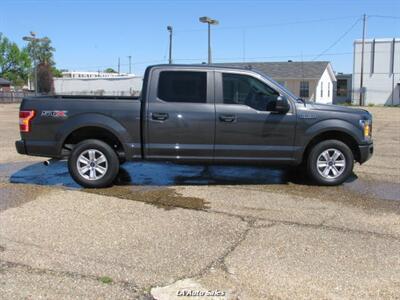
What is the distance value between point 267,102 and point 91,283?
4.57m

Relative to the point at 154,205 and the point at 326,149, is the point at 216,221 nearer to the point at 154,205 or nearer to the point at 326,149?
the point at 154,205

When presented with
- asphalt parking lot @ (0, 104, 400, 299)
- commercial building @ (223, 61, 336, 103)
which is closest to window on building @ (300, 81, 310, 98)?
commercial building @ (223, 61, 336, 103)

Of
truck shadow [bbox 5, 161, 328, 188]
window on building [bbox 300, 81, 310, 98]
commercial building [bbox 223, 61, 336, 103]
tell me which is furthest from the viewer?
window on building [bbox 300, 81, 310, 98]

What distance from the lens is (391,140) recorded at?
15.6 meters

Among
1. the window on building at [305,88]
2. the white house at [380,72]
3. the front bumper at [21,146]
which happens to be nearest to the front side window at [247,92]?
the front bumper at [21,146]

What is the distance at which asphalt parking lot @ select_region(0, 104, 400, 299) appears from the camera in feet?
14.0

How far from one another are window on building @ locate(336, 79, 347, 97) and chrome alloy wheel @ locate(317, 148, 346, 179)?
62.4 m

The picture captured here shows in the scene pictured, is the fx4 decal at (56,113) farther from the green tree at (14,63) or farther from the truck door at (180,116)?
the green tree at (14,63)

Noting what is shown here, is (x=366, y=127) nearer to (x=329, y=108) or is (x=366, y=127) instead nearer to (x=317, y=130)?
(x=329, y=108)

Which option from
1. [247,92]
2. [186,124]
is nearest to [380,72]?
[247,92]

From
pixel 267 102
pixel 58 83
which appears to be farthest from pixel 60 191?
pixel 58 83

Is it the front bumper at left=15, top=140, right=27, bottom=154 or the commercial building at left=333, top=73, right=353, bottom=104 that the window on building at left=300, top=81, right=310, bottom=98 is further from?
the front bumper at left=15, top=140, right=27, bottom=154

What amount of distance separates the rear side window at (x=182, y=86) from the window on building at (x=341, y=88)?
6306 cm

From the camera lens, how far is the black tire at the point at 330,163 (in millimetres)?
8055
